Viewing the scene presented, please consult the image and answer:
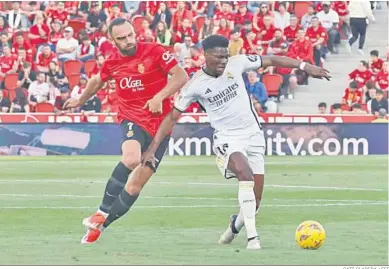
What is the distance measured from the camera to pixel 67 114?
1110 inches

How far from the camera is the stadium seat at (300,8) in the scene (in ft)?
107

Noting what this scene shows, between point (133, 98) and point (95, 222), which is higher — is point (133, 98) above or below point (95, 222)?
above

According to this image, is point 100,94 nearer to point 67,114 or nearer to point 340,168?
point 67,114

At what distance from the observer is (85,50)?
1232 inches

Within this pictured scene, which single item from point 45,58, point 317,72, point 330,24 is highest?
point 317,72

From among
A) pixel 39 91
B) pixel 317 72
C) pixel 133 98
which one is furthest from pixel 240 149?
pixel 39 91

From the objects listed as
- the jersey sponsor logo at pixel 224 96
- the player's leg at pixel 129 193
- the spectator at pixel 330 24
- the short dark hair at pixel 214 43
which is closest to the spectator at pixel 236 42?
the spectator at pixel 330 24

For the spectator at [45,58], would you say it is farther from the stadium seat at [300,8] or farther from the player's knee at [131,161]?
the player's knee at [131,161]

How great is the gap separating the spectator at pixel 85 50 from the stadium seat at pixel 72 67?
0.43 m

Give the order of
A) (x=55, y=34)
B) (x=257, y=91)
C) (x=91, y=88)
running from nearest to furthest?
1. (x=91, y=88)
2. (x=257, y=91)
3. (x=55, y=34)

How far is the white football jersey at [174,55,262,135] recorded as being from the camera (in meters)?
11.5

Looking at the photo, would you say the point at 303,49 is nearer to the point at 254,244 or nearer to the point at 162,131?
the point at 162,131

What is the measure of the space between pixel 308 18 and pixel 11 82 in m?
8.26

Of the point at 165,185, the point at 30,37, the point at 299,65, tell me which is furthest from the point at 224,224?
the point at 30,37
